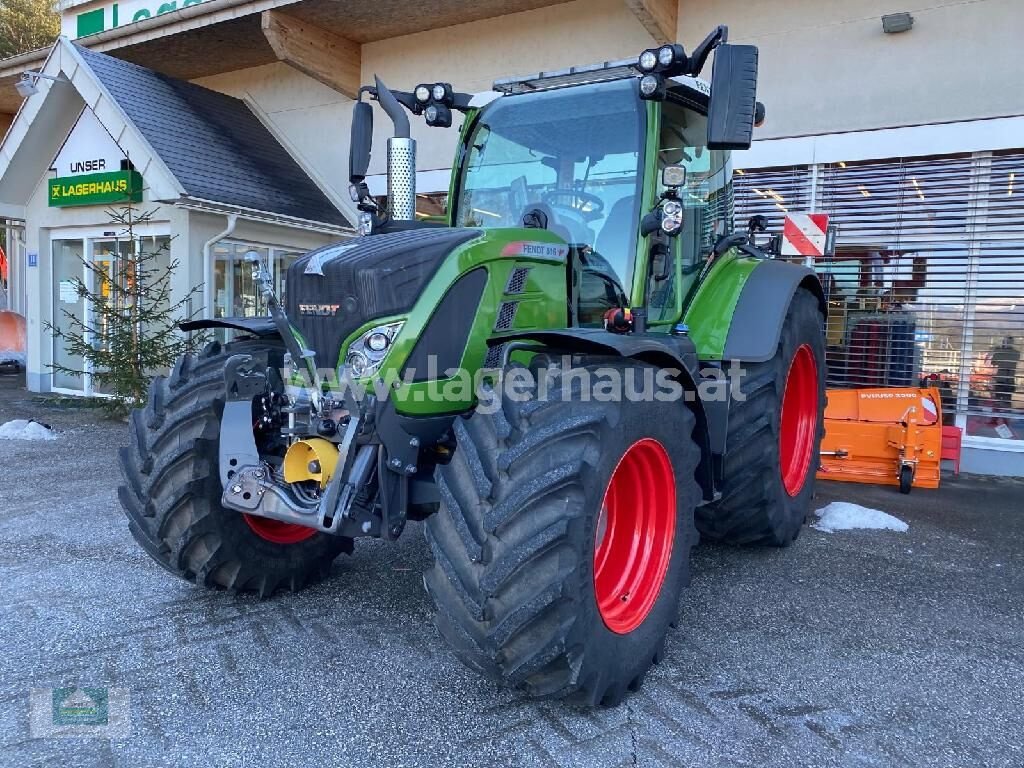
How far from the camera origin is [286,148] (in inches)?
474

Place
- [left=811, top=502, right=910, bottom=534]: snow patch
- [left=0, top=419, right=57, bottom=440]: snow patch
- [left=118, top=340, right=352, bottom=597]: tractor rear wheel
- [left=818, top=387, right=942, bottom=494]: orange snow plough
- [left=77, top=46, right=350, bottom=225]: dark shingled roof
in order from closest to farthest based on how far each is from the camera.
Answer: [left=118, top=340, right=352, bottom=597]: tractor rear wheel → [left=811, top=502, right=910, bottom=534]: snow patch → [left=818, top=387, right=942, bottom=494]: orange snow plough → [left=0, top=419, right=57, bottom=440]: snow patch → [left=77, top=46, right=350, bottom=225]: dark shingled roof

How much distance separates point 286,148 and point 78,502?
780 cm

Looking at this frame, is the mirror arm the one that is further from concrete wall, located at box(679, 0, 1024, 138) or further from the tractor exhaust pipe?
concrete wall, located at box(679, 0, 1024, 138)

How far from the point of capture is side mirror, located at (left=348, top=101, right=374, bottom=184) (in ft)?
12.7

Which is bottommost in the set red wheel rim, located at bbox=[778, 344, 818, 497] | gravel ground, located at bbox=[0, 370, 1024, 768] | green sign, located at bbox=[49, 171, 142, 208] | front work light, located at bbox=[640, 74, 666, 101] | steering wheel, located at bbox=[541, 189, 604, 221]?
gravel ground, located at bbox=[0, 370, 1024, 768]

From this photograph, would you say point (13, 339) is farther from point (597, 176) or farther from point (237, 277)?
point (597, 176)

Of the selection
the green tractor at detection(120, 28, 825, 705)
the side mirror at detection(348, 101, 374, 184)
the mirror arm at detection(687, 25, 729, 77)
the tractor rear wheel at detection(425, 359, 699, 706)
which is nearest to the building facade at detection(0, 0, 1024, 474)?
the green tractor at detection(120, 28, 825, 705)

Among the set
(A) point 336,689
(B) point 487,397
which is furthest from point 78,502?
(B) point 487,397

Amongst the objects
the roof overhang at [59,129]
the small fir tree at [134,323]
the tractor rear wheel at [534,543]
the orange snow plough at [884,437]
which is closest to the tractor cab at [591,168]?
the tractor rear wheel at [534,543]

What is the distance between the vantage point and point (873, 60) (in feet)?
24.5

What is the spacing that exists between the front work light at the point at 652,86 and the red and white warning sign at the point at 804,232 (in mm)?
4017

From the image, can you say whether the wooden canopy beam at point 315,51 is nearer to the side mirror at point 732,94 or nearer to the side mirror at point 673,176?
the side mirror at point 673,176

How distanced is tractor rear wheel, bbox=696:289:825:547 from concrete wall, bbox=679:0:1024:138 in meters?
3.44

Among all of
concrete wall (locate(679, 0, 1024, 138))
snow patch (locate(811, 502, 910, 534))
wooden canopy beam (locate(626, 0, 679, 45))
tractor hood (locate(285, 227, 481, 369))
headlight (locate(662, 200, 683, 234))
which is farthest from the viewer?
wooden canopy beam (locate(626, 0, 679, 45))
